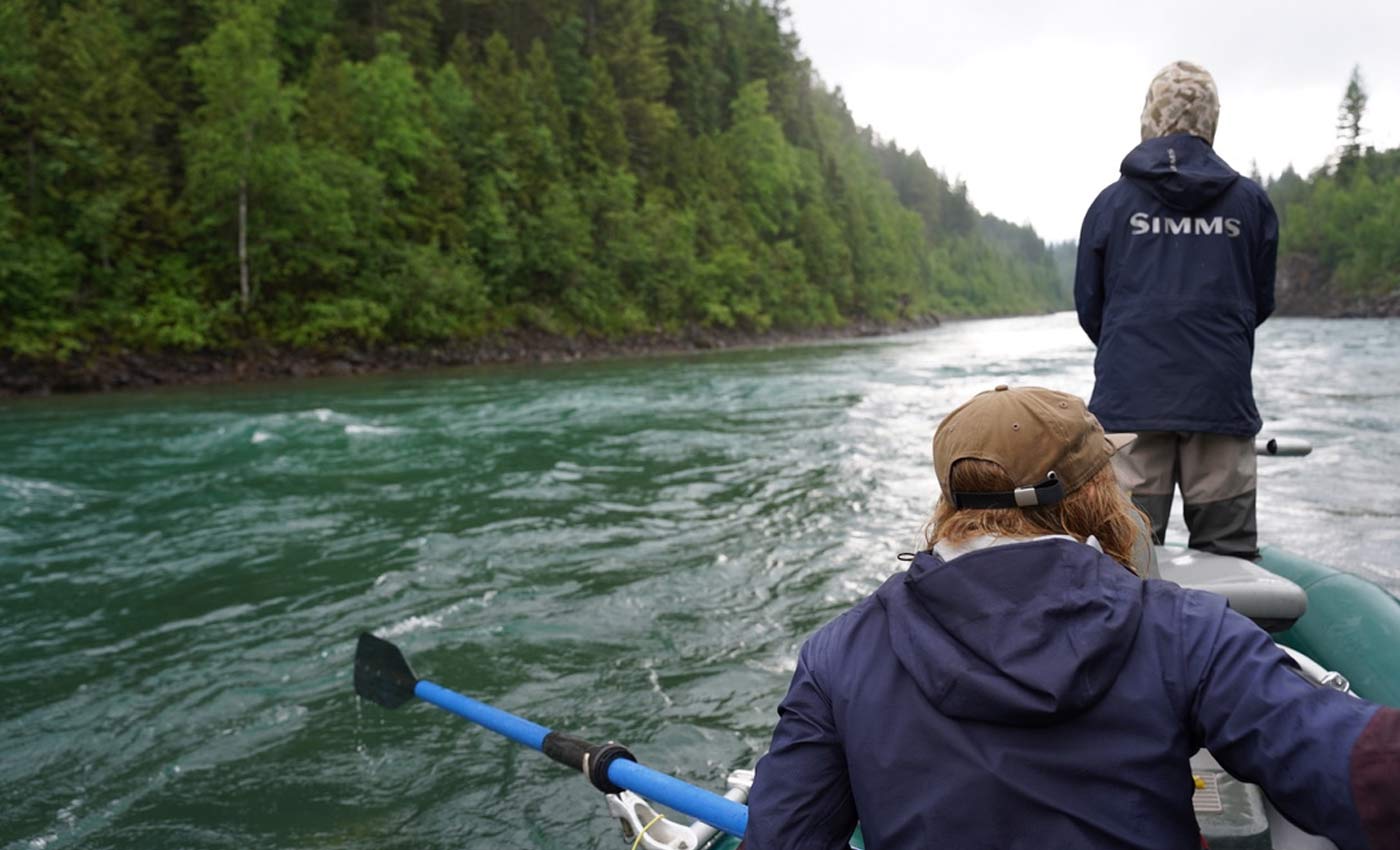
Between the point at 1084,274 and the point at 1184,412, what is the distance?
0.62m

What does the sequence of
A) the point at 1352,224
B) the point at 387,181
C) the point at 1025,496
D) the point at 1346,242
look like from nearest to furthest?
the point at 1025,496 → the point at 387,181 → the point at 1346,242 → the point at 1352,224

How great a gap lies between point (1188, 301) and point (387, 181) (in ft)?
115

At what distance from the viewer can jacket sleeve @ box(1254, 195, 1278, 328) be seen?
2.88 m

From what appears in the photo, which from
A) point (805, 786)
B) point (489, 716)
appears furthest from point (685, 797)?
point (489, 716)

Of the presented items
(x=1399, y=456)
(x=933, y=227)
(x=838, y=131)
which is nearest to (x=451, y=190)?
(x=1399, y=456)

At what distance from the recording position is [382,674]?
387cm

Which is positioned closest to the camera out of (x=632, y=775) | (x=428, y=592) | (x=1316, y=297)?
(x=632, y=775)

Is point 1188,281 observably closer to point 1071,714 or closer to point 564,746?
point 1071,714

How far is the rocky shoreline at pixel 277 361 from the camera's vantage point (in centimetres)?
2028

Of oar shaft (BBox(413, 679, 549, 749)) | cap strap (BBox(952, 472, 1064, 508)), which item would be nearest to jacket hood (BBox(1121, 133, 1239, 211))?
cap strap (BBox(952, 472, 1064, 508))

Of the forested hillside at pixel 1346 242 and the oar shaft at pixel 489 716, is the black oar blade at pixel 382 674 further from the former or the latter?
the forested hillside at pixel 1346 242

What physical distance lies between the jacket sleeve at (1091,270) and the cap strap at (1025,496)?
1.90 m

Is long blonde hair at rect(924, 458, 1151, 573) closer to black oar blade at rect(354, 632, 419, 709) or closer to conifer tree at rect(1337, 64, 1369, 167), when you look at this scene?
black oar blade at rect(354, 632, 419, 709)

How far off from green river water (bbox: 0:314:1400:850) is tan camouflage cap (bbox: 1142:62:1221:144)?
2.80 metres
